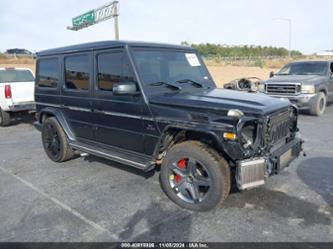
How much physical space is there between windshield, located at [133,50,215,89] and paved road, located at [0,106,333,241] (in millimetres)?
1535

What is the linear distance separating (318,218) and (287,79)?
24.1 feet

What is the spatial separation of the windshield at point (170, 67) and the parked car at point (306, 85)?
5.64 meters

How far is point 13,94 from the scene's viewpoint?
8.80 metres

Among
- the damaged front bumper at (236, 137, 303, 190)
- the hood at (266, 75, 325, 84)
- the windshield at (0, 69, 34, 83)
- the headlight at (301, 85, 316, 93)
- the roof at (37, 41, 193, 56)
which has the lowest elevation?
the damaged front bumper at (236, 137, 303, 190)

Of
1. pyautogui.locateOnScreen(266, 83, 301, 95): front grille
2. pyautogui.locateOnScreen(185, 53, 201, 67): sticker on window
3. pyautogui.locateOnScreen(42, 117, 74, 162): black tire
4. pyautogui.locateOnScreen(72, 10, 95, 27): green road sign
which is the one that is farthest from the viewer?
pyautogui.locateOnScreen(72, 10, 95, 27): green road sign

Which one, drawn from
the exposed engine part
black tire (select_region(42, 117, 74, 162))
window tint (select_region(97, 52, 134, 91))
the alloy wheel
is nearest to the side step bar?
black tire (select_region(42, 117, 74, 162))

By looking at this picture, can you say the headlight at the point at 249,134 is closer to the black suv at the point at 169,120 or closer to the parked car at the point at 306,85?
the black suv at the point at 169,120

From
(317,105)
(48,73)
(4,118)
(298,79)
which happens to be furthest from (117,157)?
(317,105)

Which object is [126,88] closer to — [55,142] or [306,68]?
[55,142]

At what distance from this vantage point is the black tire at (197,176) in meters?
3.32

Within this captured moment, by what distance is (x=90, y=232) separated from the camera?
3117mm

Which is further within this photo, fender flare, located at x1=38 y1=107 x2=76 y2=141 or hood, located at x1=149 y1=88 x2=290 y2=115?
fender flare, located at x1=38 y1=107 x2=76 y2=141

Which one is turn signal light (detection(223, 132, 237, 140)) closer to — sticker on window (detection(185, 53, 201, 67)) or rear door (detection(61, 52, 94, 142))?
sticker on window (detection(185, 53, 201, 67))

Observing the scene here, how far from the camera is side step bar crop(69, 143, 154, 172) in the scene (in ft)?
12.7
